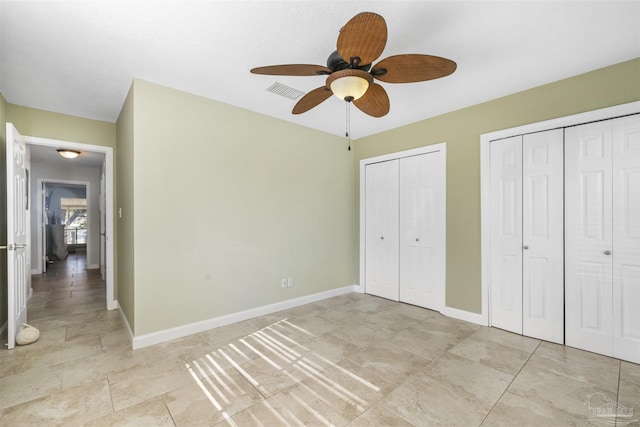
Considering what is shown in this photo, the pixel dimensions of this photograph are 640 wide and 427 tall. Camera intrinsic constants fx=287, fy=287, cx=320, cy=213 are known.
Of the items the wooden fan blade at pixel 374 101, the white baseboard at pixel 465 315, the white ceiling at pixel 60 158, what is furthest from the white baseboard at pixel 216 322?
the white ceiling at pixel 60 158

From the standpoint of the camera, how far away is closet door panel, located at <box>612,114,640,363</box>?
246 centimetres

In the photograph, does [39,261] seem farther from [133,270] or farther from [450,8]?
[450,8]

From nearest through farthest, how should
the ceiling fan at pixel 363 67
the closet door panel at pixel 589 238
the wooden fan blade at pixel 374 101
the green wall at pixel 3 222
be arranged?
the ceiling fan at pixel 363 67
the wooden fan blade at pixel 374 101
the closet door panel at pixel 589 238
the green wall at pixel 3 222

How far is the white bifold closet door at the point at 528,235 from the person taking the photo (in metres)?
2.87

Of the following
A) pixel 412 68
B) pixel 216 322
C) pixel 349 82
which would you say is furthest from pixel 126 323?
pixel 412 68

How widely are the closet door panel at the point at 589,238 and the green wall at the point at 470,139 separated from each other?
32 centimetres

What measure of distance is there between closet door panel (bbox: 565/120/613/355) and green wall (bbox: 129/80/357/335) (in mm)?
2873

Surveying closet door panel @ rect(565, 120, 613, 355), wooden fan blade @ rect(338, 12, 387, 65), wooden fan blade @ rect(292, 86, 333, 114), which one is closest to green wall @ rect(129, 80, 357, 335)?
wooden fan blade @ rect(292, 86, 333, 114)

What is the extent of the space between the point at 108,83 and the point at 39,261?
5818 millimetres

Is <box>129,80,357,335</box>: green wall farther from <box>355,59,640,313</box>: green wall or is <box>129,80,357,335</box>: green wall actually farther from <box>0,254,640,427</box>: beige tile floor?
<box>355,59,640,313</box>: green wall

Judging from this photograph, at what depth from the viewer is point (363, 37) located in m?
1.51

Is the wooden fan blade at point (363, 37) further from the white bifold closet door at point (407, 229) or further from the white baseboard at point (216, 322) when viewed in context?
the white baseboard at point (216, 322)

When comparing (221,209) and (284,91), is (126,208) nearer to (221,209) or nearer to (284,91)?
(221,209)

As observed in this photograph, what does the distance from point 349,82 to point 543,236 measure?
8.62 feet
